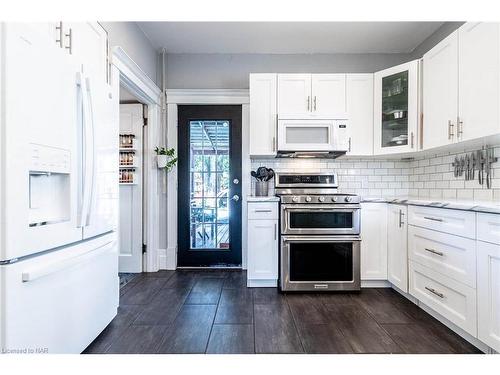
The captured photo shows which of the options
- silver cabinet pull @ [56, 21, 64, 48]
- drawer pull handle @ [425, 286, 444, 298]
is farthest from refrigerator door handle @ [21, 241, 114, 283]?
drawer pull handle @ [425, 286, 444, 298]

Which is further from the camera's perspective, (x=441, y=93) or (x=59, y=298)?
(x=441, y=93)

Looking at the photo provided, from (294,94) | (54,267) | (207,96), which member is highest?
(207,96)

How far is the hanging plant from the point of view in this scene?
3355mm

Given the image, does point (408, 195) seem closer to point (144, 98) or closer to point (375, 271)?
point (375, 271)

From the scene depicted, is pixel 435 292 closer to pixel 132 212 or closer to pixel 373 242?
pixel 373 242

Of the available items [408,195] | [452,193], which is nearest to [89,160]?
[452,193]

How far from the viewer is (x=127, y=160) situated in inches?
134

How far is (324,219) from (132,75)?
2288mm

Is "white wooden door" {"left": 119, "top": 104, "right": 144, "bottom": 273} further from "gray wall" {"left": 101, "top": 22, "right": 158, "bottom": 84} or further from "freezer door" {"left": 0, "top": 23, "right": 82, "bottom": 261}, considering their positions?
"freezer door" {"left": 0, "top": 23, "right": 82, "bottom": 261}

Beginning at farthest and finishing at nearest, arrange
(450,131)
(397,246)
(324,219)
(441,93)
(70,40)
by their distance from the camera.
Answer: (324,219)
(397,246)
(441,93)
(450,131)
(70,40)

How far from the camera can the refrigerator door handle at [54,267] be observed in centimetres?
123

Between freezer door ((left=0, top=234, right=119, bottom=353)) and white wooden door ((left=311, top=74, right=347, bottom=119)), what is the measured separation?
2.39m

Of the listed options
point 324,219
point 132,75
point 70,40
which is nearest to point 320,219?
point 324,219

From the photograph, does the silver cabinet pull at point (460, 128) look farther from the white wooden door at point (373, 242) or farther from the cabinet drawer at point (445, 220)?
the white wooden door at point (373, 242)
